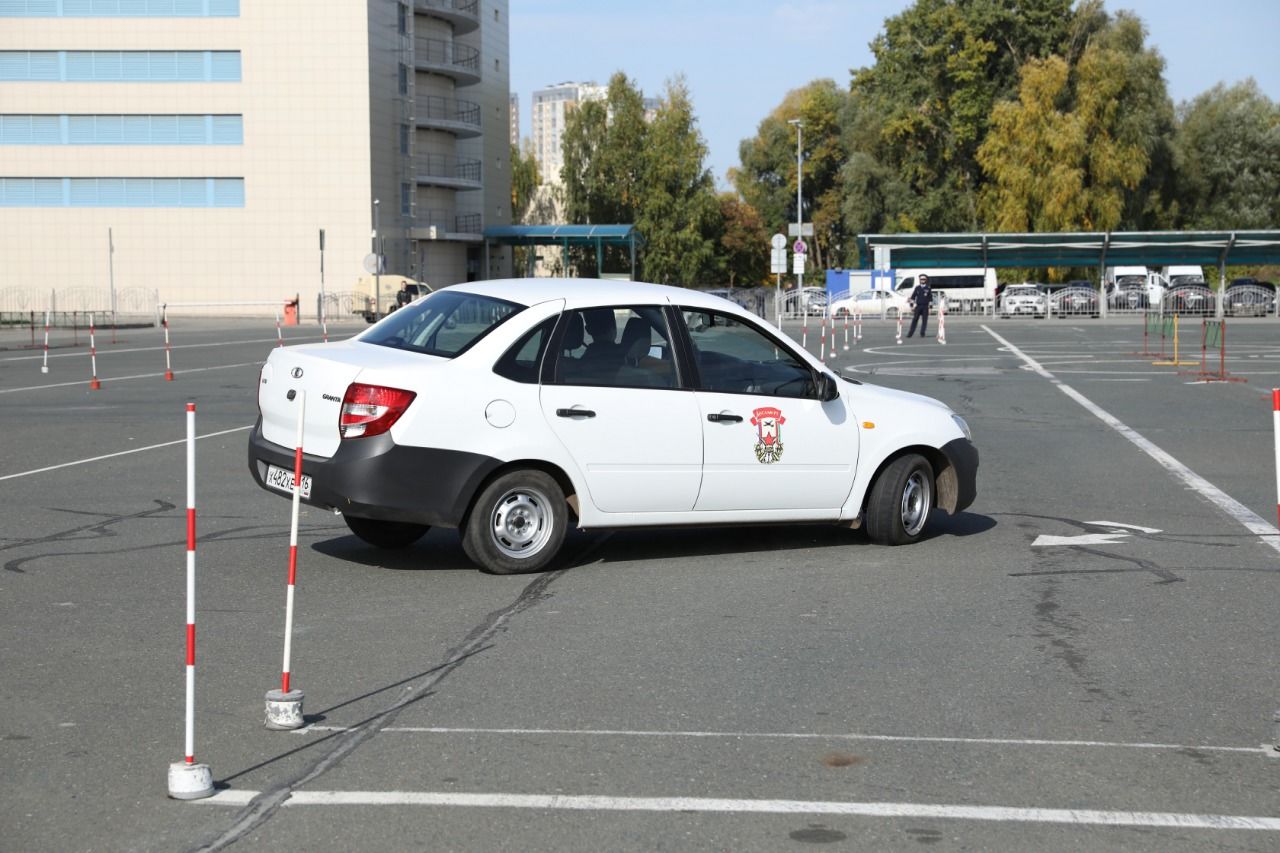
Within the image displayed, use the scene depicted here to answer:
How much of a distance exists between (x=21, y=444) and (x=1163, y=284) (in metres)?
67.6

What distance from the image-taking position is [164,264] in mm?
77062

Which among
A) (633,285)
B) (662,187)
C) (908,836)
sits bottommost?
(908,836)

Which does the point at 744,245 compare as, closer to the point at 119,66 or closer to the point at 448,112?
the point at 448,112

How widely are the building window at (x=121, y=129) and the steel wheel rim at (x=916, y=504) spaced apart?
7090 centimetres

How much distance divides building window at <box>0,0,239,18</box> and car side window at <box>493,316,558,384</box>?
71411 millimetres

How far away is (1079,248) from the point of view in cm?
6219

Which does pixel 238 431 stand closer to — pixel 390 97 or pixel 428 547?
pixel 428 547

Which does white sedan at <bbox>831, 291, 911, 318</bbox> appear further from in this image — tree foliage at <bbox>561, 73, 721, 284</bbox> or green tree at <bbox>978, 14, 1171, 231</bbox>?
tree foliage at <bbox>561, 73, 721, 284</bbox>

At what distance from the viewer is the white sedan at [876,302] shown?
63.1 meters

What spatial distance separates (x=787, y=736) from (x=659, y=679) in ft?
3.14

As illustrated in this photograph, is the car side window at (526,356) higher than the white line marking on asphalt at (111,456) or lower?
higher

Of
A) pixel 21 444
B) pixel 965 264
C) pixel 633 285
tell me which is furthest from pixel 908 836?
pixel 965 264

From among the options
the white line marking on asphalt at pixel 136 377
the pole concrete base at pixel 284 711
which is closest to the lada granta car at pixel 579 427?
the pole concrete base at pixel 284 711

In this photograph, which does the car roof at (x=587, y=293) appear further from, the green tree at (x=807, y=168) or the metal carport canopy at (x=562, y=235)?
the green tree at (x=807, y=168)
